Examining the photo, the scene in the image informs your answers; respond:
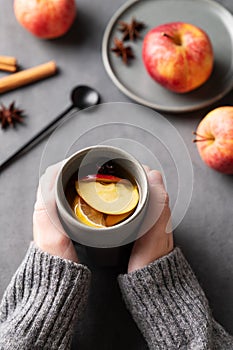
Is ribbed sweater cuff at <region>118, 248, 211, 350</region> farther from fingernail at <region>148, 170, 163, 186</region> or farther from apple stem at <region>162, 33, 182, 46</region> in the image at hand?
apple stem at <region>162, 33, 182, 46</region>

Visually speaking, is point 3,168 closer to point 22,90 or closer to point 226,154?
point 22,90

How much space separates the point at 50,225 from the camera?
3.33ft

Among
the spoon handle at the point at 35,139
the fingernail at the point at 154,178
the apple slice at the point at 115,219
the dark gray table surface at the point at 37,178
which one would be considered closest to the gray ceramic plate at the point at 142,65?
the dark gray table surface at the point at 37,178

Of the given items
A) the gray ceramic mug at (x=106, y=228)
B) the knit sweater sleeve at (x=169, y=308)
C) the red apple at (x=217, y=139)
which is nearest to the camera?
the gray ceramic mug at (x=106, y=228)

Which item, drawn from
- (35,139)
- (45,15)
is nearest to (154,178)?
(35,139)

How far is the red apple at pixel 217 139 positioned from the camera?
1097 millimetres

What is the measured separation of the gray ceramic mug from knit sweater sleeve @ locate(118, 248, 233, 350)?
10 centimetres

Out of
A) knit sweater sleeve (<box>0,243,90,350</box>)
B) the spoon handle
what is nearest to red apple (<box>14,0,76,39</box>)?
the spoon handle

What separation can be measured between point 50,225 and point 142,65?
0.43m

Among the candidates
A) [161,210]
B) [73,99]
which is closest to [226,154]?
[161,210]

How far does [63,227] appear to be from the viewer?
97cm

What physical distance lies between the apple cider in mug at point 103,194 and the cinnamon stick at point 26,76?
0.38 m

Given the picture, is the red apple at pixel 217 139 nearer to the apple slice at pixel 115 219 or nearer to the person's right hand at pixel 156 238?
the person's right hand at pixel 156 238

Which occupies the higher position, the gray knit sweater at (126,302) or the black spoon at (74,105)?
the black spoon at (74,105)
